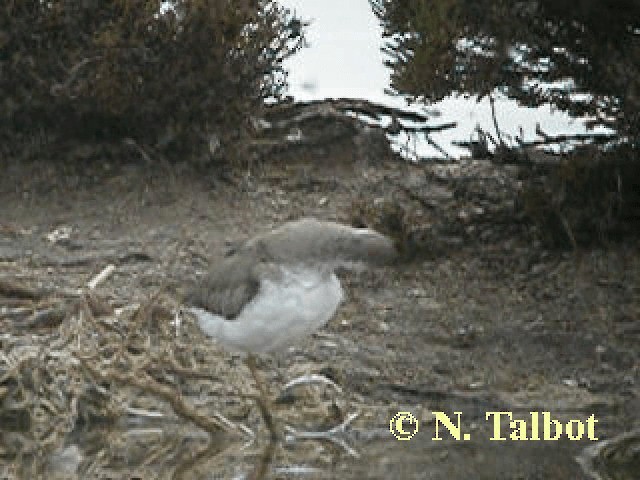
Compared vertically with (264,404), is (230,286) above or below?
above

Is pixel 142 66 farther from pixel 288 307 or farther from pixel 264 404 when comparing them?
pixel 288 307

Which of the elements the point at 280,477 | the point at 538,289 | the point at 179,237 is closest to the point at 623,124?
Result: the point at 538,289

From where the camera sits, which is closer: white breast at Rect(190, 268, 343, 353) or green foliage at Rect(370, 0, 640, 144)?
white breast at Rect(190, 268, 343, 353)

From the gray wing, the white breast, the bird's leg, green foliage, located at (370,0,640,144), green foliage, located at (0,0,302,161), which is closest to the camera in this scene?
the white breast

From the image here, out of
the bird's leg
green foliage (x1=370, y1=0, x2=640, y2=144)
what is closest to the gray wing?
the bird's leg

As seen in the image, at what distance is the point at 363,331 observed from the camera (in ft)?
27.5

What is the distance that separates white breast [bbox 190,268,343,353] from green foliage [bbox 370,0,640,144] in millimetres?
2925

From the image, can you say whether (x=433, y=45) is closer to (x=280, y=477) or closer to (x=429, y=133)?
(x=429, y=133)

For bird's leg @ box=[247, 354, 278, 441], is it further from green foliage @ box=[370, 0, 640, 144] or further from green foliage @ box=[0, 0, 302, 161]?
green foliage @ box=[0, 0, 302, 161]

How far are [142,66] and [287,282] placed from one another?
472cm

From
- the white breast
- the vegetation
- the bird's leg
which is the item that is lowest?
the bird's leg

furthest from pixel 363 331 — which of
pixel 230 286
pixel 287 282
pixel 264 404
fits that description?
pixel 287 282

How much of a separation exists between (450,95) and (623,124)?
1.08 m

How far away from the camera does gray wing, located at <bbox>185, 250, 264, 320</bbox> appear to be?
612 cm
